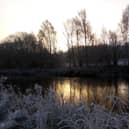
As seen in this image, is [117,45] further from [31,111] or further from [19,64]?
[31,111]

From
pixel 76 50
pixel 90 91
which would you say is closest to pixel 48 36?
pixel 76 50

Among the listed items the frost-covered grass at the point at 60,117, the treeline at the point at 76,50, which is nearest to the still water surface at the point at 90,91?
the frost-covered grass at the point at 60,117

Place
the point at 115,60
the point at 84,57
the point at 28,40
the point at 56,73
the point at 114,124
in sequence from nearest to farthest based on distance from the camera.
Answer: the point at 114,124, the point at 56,73, the point at 115,60, the point at 84,57, the point at 28,40

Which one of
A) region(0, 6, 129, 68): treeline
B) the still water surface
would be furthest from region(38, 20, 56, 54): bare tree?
the still water surface

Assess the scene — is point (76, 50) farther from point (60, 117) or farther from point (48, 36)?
point (60, 117)

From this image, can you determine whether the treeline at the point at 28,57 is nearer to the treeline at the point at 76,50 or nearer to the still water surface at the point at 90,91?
the treeline at the point at 76,50

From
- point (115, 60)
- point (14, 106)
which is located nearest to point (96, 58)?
point (115, 60)

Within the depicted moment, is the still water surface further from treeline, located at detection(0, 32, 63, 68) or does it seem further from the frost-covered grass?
treeline, located at detection(0, 32, 63, 68)

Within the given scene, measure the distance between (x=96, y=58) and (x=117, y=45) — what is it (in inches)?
209

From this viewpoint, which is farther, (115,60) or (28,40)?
(28,40)

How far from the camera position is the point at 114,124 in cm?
361

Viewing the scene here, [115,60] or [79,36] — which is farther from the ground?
[79,36]

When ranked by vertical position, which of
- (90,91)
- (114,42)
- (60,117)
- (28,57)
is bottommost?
(90,91)

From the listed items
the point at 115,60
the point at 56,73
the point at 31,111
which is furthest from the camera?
the point at 115,60
